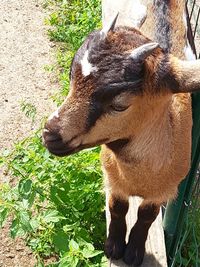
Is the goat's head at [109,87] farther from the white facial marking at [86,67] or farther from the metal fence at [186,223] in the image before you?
the metal fence at [186,223]

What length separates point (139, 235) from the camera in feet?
10.1

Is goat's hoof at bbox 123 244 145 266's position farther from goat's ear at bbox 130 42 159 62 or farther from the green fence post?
goat's ear at bbox 130 42 159 62

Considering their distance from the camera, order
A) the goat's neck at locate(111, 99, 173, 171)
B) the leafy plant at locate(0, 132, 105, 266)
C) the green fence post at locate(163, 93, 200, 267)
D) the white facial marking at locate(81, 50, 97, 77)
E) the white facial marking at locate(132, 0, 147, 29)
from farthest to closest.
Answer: the leafy plant at locate(0, 132, 105, 266) → the green fence post at locate(163, 93, 200, 267) → the white facial marking at locate(132, 0, 147, 29) → the goat's neck at locate(111, 99, 173, 171) → the white facial marking at locate(81, 50, 97, 77)

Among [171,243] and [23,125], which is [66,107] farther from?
[23,125]

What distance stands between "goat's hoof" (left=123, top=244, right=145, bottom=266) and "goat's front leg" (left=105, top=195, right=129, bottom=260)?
1.9 inches

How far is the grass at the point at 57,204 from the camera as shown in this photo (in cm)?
305

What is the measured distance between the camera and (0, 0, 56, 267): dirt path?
14.0 feet

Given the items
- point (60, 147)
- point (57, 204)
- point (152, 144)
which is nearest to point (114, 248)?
point (57, 204)

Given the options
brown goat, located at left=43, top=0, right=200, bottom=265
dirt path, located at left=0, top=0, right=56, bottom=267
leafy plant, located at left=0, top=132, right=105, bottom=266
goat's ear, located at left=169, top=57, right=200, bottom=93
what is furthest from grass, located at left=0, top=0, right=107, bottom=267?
goat's ear, located at left=169, top=57, right=200, bottom=93

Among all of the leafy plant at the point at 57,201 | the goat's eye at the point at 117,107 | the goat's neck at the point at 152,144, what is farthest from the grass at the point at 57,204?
the goat's eye at the point at 117,107

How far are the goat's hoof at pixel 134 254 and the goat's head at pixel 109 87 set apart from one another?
934 millimetres

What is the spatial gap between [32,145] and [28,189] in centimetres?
46

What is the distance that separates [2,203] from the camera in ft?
10.1

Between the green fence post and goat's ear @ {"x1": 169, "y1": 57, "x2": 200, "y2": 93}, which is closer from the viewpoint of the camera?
goat's ear @ {"x1": 169, "y1": 57, "x2": 200, "y2": 93}
